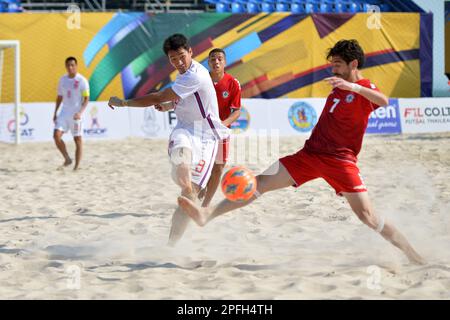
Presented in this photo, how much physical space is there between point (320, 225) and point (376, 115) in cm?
993

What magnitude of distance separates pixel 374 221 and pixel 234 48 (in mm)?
13108

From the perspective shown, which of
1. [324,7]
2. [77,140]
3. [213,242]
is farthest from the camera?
[324,7]

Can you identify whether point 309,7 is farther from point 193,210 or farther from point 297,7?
point 193,210

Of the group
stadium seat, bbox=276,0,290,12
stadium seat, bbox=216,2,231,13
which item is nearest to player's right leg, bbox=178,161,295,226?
stadium seat, bbox=216,2,231,13

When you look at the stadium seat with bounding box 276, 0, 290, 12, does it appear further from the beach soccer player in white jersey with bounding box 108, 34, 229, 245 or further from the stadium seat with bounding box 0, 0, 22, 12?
the beach soccer player in white jersey with bounding box 108, 34, 229, 245

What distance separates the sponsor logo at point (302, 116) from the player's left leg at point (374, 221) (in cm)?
1074

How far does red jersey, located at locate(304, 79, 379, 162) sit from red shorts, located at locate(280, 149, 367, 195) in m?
0.05

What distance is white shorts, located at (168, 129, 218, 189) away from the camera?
5092mm

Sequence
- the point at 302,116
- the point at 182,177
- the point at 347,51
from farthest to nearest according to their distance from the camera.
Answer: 1. the point at 302,116
2. the point at 182,177
3. the point at 347,51

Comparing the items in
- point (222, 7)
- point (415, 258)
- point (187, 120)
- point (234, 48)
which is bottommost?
point (415, 258)

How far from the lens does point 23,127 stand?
14.1 meters

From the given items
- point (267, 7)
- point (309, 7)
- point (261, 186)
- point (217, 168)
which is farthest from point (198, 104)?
point (309, 7)

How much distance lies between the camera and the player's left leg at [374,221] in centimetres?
454

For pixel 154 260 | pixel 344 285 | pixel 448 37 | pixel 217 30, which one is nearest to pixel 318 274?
pixel 344 285
